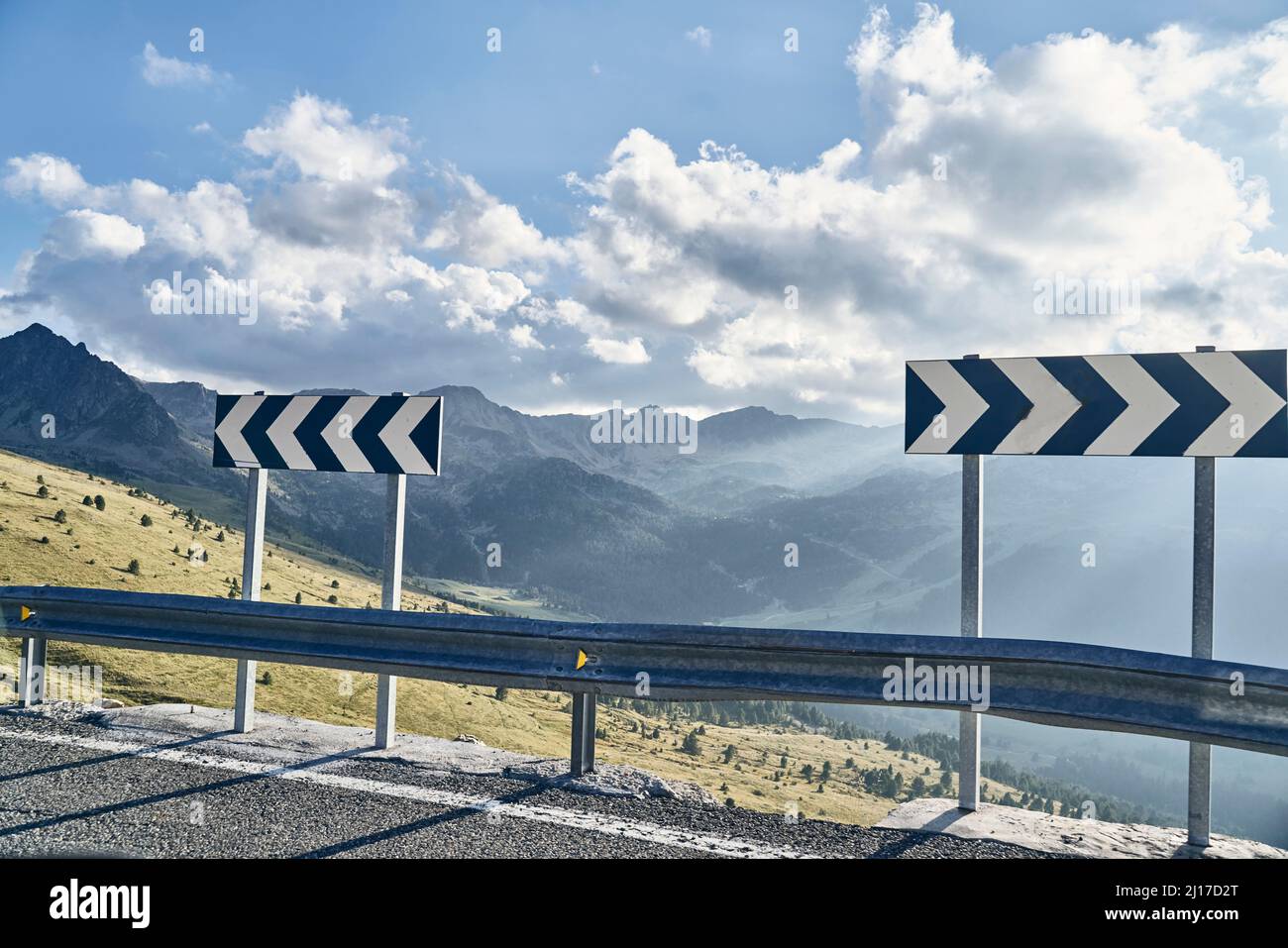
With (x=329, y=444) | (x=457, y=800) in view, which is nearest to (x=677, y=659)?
(x=457, y=800)

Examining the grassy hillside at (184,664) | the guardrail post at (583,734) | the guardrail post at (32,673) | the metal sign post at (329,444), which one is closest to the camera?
the guardrail post at (583,734)

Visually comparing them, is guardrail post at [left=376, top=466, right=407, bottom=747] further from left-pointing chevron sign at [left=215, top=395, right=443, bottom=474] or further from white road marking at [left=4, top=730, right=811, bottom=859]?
white road marking at [left=4, top=730, right=811, bottom=859]

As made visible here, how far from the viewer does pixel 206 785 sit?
5875 millimetres

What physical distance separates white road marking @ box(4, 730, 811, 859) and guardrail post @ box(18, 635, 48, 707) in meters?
1.03

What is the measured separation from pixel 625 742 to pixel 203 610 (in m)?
56.9

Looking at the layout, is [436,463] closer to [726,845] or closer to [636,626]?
[636,626]

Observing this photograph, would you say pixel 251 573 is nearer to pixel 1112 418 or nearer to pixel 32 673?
pixel 32 673

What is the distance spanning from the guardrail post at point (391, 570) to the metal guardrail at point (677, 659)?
0.59 metres

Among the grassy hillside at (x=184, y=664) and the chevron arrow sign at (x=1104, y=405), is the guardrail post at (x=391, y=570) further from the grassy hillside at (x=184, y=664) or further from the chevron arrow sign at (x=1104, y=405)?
the chevron arrow sign at (x=1104, y=405)

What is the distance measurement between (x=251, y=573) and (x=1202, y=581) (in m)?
8.07

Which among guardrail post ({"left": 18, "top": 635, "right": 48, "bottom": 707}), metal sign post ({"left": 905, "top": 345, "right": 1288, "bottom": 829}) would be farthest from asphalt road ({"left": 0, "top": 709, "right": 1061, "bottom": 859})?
metal sign post ({"left": 905, "top": 345, "right": 1288, "bottom": 829})

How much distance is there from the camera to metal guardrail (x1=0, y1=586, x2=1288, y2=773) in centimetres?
499

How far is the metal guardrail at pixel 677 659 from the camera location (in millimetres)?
4988

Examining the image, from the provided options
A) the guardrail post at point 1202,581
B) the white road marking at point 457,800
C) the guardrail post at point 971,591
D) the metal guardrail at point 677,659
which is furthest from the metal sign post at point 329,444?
the guardrail post at point 1202,581
